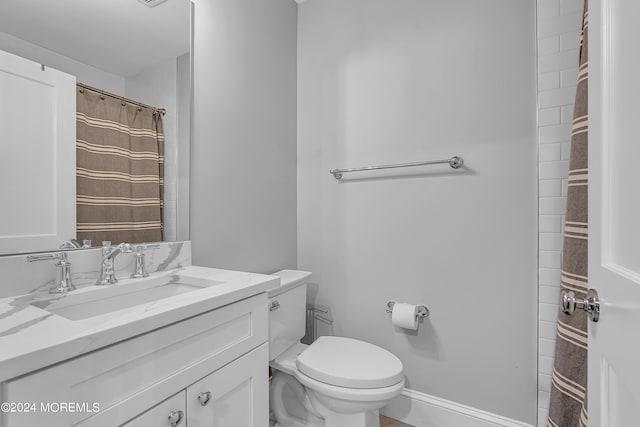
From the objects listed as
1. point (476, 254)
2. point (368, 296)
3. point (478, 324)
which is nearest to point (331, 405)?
point (368, 296)

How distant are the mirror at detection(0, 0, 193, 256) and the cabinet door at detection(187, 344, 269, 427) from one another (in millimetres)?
615

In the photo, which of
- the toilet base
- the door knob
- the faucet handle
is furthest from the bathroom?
the door knob

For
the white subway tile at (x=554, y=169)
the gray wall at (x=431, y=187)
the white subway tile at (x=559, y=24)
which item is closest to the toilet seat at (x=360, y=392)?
the gray wall at (x=431, y=187)

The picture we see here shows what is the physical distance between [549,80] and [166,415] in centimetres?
174

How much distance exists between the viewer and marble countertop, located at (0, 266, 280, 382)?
52 centimetres

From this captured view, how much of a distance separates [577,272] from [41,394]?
4.66ft

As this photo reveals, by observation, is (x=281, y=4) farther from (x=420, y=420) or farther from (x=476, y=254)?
(x=420, y=420)

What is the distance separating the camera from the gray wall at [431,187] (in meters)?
1.39

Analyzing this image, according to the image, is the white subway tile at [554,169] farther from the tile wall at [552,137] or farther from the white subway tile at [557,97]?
the white subway tile at [557,97]

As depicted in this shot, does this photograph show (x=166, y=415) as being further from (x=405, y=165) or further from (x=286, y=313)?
(x=405, y=165)

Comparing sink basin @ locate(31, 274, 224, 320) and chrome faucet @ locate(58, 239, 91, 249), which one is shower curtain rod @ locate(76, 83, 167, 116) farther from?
sink basin @ locate(31, 274, 224, 320)
